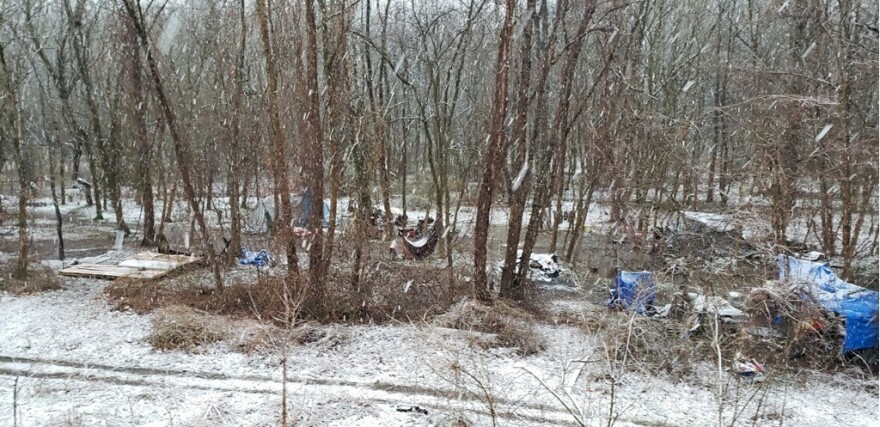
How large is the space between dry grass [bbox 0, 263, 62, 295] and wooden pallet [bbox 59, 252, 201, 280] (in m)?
0.49

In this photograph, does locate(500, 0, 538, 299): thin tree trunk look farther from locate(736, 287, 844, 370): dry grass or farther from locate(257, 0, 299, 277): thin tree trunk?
locate(736, 287, 844, 370): dry grass

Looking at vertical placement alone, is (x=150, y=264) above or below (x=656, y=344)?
above

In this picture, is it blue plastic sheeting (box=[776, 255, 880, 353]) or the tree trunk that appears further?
the tree trunk

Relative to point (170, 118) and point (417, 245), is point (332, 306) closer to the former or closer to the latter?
point (170, 118)

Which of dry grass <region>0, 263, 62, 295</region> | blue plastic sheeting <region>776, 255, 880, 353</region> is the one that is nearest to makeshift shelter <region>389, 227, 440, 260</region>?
dry grass <region>0, 263, 62, 295</region>

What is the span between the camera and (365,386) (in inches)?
287

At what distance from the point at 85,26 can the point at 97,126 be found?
5.08 metres

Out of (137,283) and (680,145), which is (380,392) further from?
(680,145)

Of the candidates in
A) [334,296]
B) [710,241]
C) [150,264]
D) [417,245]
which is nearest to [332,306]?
[334,296]

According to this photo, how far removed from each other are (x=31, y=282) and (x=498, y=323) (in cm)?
976

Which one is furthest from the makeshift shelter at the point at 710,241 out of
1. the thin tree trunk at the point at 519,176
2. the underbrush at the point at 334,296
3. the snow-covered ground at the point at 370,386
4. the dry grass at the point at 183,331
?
the dry grass at the point at 183,331

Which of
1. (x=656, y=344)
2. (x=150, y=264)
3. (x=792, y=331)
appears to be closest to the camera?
(x=792, y=331)

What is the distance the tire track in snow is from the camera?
22.1ft

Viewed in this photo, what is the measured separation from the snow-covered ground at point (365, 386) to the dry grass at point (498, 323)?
0.84 feet
